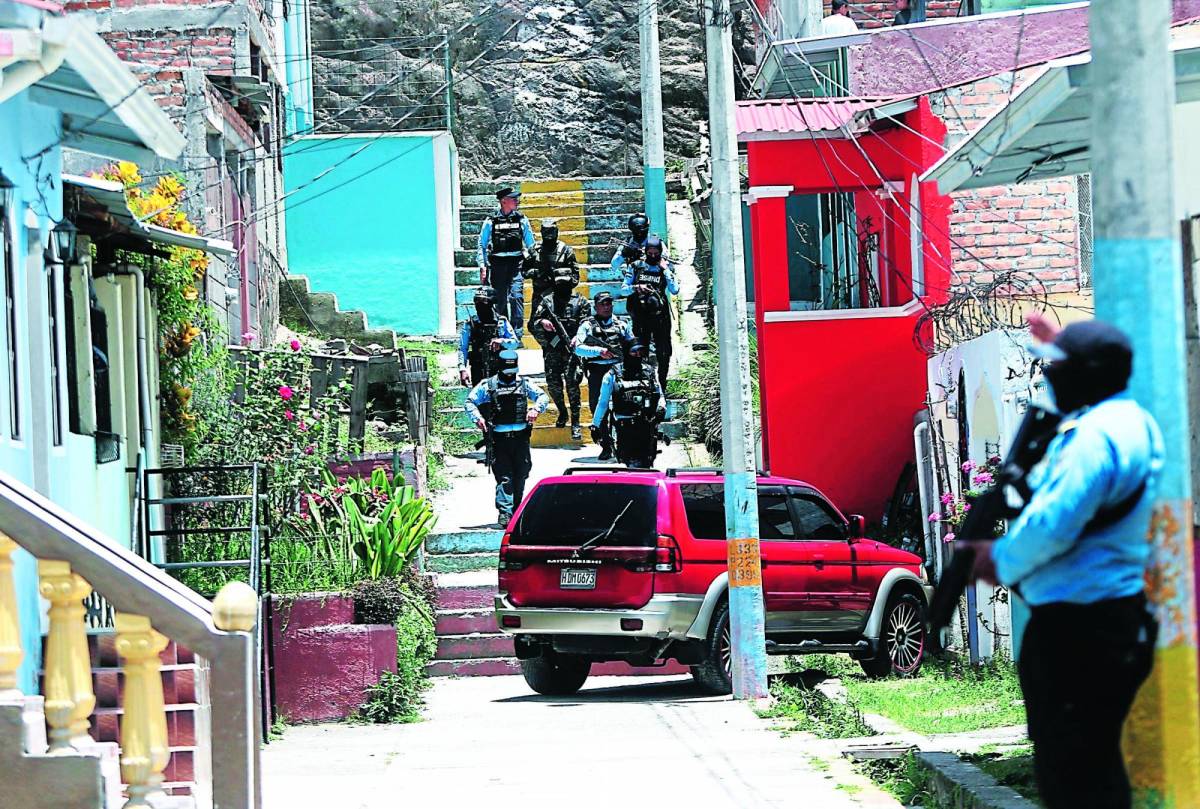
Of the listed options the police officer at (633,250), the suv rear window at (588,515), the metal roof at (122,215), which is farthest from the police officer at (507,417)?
the metal roof at (122,215)

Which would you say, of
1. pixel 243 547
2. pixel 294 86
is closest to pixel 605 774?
pixel 243 547

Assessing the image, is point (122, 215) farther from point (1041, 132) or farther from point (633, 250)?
point (633, 250)

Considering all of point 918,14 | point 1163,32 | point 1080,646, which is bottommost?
point 1080,646

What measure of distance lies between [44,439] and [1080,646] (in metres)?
7.30

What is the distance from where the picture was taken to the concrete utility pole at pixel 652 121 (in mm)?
27219

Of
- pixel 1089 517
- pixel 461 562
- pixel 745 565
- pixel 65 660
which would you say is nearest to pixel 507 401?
pixel 461 562

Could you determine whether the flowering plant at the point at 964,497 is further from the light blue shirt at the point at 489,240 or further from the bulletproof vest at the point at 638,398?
the light blue shirt at the point at 489,240

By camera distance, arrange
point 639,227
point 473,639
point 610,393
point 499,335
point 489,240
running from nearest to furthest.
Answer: point 473,639
point 610,393
point 499,335
point 639,227
point 489,240

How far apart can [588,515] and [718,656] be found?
1552mm

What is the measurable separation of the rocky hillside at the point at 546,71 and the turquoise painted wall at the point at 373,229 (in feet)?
26.7

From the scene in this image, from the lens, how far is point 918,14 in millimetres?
21656

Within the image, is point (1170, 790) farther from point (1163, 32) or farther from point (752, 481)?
point (752, 481)

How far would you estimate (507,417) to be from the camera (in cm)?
1878

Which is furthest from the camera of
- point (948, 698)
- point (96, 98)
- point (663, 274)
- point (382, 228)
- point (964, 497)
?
point (382, 228)
